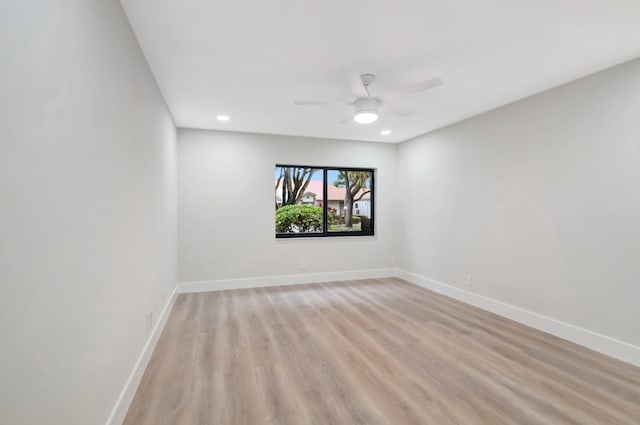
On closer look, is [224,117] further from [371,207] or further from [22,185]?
[22,185]

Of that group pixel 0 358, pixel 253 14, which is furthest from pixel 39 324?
pixel 253 14

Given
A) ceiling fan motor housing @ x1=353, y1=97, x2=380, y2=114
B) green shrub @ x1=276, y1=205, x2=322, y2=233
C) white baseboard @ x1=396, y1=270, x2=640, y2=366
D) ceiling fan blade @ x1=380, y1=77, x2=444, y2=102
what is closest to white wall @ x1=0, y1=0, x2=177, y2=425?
ceiling fan motor housing @ x1=353, y1=97, x2=380, y2=114

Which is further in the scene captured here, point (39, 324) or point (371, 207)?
point (371, 207)

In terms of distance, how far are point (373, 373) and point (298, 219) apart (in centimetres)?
319

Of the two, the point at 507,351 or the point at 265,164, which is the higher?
the point at 265,164

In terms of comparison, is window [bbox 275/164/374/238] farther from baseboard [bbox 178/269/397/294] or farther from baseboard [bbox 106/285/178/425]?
baseboard [bbox 106/285/178/425]

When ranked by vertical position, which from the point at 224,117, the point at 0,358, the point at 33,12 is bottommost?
the point at 0,358

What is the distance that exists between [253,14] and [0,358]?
1987 mm

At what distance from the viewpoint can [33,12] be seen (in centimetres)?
94

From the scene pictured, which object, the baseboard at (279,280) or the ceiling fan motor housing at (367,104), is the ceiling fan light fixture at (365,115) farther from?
the baseboard at (279,280)

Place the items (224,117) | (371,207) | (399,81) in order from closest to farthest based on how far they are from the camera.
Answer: (399,81)
(224,117)
(371,207)

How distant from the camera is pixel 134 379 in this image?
6.82 ft

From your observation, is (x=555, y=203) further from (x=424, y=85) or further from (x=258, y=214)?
(x=258, y=214)

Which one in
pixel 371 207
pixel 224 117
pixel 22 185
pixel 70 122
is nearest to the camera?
pixel 22 185
